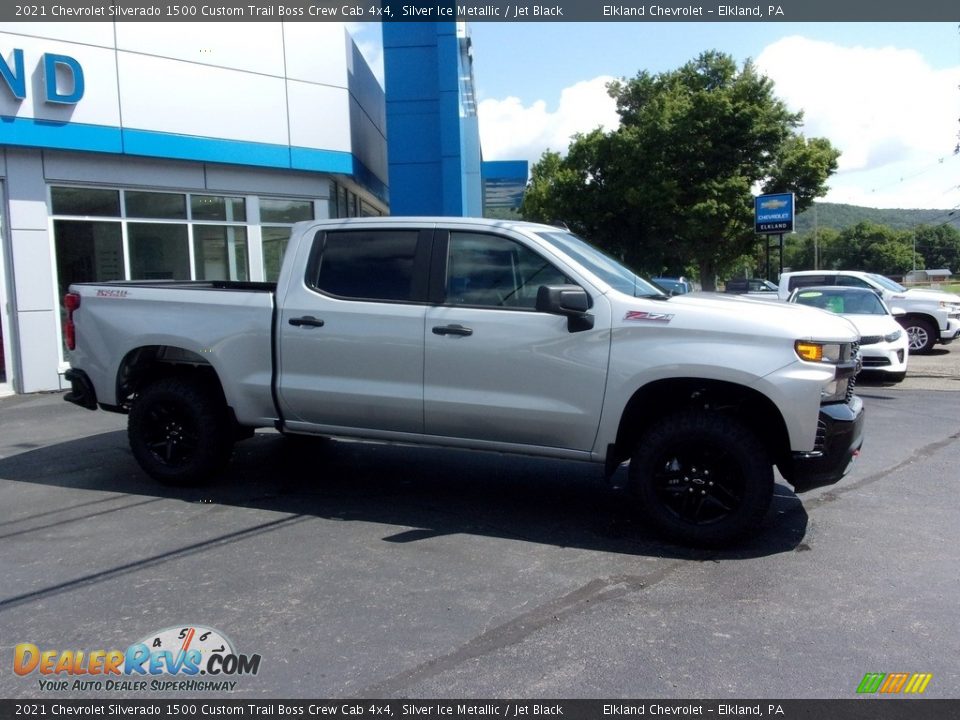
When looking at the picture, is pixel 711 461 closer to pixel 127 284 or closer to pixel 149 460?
pixel 149 460

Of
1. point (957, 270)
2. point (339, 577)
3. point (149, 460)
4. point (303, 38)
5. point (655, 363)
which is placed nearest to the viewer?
point (339, 577)

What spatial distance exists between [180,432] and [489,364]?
2674mm

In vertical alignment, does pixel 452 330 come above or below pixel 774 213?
below

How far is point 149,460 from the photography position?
6387 millimetres

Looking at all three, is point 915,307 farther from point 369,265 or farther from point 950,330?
point 369,265

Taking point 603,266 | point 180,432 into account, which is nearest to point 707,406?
point 603,266

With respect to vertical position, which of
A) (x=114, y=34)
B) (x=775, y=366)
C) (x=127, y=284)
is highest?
(x=114, y=34)

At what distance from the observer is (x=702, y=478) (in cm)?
499

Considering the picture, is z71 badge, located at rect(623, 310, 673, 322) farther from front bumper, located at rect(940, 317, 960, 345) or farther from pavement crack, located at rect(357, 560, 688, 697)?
front bumper, located at rect(940, 317, 960, 345)

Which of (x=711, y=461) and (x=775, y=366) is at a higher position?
(x=775, y=366)

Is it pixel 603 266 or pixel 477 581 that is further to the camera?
pixel 603 266

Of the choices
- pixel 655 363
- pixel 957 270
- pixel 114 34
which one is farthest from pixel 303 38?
pixel 957 270

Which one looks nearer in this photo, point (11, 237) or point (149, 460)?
point (149, 460)

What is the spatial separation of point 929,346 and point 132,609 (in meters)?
15.6
